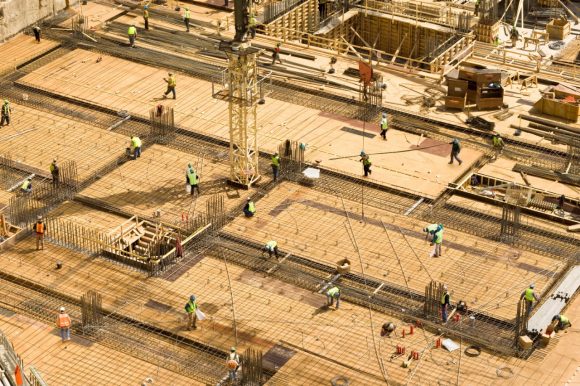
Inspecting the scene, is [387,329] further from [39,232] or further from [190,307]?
[39,232]

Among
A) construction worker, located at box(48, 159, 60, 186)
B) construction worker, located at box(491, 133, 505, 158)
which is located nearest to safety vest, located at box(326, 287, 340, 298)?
construction worker, located at box(491, 133, 505, 158)

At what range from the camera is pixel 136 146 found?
97812mm

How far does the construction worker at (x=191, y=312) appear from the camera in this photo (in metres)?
80.7

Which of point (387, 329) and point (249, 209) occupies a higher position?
point (249, 209)

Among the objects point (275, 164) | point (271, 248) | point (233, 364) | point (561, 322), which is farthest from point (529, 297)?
point (275, 164)

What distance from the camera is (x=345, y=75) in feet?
361

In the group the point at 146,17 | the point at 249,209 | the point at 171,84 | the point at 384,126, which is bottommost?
the point at 249,209

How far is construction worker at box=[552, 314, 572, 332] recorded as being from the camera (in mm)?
80375

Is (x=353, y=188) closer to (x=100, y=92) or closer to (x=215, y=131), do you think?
(x=215, y=131)

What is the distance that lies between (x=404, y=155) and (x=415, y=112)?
663 centimetres

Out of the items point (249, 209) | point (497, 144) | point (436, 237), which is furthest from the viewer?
point (497, 144)

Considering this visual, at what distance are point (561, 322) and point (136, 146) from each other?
105ft

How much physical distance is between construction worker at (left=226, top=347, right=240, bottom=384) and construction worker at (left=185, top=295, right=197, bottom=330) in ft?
16.0

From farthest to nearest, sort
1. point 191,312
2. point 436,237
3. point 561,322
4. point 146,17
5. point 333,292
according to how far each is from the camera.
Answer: point 146,17, point 436,237, point 333,292, point 191,312, point 561,322
